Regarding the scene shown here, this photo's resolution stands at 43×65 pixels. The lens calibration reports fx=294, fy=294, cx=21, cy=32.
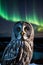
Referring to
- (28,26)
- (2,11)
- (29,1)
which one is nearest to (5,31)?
(2,11)

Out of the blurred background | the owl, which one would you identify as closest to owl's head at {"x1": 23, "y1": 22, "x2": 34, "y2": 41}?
the owl

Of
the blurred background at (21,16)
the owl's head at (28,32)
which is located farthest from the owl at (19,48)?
the blurred background at (21,16)

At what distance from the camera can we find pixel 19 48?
2.14m

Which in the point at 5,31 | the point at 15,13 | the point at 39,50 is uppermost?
the point at 15,13

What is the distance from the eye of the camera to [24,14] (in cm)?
307

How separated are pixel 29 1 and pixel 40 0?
0.38ft

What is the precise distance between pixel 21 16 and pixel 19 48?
972 mm

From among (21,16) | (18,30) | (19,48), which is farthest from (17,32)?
(21,16)

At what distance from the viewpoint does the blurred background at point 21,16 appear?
3061 millimetres

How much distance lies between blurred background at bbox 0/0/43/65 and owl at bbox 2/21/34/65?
0.82m

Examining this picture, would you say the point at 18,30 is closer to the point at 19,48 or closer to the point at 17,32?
the point at 17,32

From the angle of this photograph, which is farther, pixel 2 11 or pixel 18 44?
pixel 2 11

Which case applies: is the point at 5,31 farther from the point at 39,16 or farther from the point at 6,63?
the point at 6,63

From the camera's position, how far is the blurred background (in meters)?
3.06
